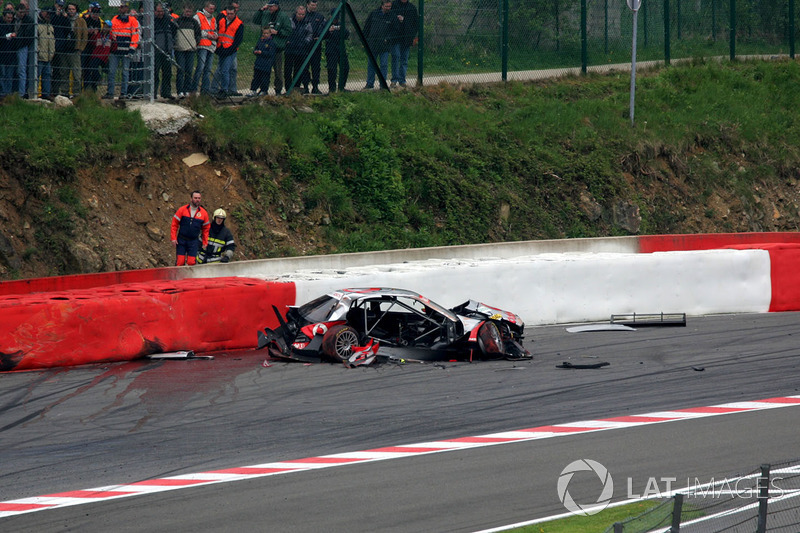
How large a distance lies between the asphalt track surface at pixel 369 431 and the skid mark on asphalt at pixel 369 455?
0.15 metres

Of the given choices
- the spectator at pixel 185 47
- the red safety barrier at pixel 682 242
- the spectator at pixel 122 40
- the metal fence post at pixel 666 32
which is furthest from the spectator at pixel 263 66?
the metal fence post at pixel 666 32

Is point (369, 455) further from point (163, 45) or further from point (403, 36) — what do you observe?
point (403, 36)

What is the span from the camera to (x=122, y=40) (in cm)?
1872

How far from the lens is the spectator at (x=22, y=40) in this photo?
1753 centimetres

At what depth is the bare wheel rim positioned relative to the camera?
499 inches

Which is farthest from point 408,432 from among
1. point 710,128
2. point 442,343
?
point 710,128

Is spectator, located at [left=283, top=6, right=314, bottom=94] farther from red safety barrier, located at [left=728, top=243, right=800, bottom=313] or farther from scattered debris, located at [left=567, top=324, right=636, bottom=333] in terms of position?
red safety barrier, located at [left=728, top=243, right=800, bottom=313]

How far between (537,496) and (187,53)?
1523cm

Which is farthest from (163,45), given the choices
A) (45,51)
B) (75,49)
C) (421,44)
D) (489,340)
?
(489,340)

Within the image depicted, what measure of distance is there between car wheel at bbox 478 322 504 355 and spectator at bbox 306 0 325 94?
443 inches

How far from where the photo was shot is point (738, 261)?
17438mm

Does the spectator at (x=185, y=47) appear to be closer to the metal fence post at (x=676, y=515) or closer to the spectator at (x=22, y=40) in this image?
the spectator at (x=22, y=40)

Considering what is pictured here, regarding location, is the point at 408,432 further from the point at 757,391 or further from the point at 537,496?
the point at 757,391

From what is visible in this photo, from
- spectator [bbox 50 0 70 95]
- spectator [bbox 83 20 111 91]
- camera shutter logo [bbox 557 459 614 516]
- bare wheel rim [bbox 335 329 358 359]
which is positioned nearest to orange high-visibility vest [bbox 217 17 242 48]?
spectator [bbox 83 20 111 91]
